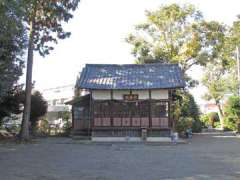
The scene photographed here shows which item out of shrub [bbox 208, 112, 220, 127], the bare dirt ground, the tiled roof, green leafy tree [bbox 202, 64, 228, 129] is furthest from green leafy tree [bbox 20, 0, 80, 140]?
shrub [bbox 208, 112, 220, 127]

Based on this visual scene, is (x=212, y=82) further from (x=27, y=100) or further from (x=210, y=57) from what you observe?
(x=27, y=100)

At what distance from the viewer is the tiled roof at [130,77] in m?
28.3

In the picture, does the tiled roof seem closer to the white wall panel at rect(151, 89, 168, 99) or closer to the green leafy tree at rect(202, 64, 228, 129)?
the white wall panel at rect(151, 89, 168, 99)

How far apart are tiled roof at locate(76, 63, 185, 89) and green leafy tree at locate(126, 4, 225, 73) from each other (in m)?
8.56

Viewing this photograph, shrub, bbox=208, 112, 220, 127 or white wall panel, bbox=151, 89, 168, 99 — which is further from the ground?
shrub, bbox=208, 112, 220, 127

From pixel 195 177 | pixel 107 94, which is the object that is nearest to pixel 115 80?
pixel 107 94

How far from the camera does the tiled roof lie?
2828 cm

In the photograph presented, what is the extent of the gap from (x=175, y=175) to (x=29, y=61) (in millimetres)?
17552

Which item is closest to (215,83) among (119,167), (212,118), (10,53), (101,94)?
(212,118)

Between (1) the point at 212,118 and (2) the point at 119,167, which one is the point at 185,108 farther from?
(1) the point at 212,118

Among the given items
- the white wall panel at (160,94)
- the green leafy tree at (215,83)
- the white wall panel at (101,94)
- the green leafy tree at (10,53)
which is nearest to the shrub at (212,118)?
the green leafy tree at (215,83)

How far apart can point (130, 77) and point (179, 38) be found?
1144 cm

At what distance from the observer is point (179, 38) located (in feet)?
130

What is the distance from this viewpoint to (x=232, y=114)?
38.0m
